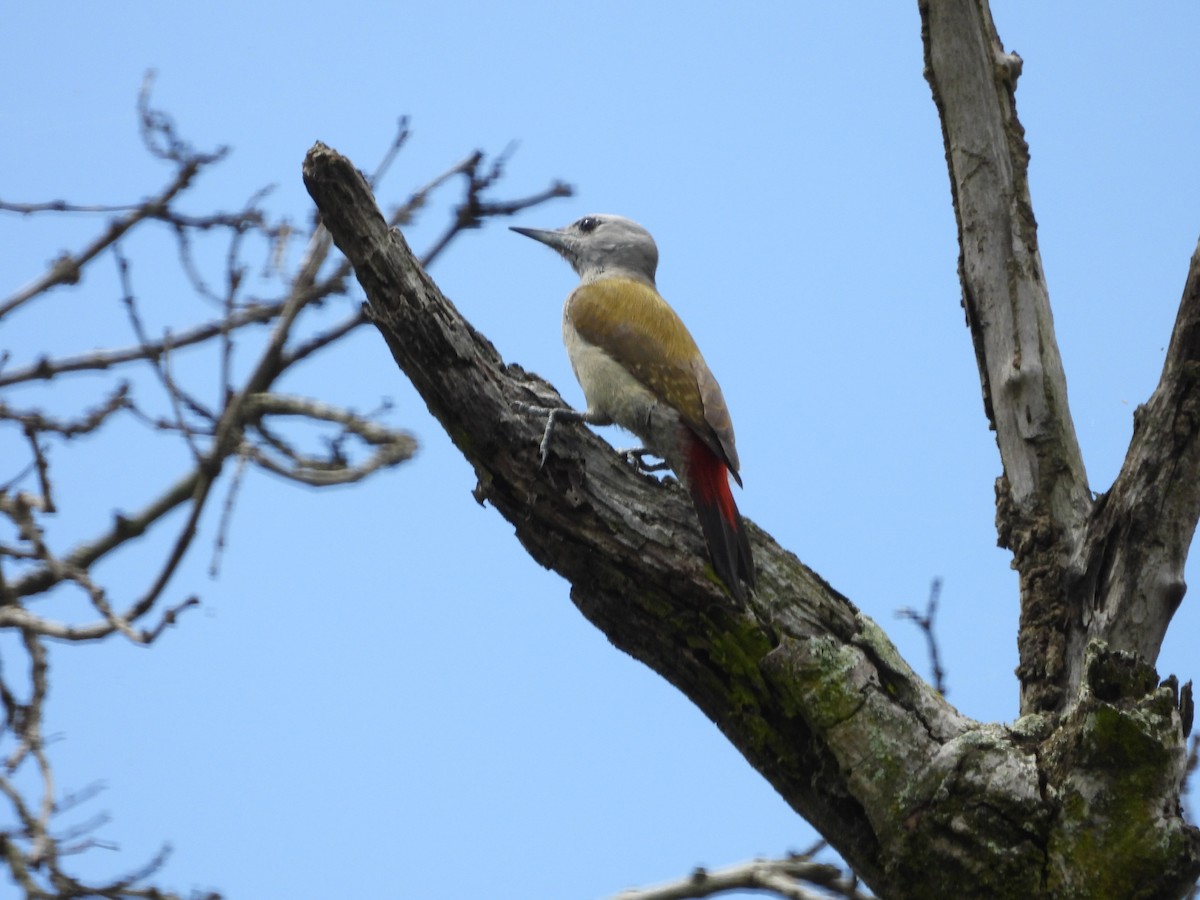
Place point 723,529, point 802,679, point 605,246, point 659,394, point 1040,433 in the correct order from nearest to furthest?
point 802,679 → point 723,529 → point 1040,433 → point 659,394 → point 605,246

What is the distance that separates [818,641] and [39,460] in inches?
124

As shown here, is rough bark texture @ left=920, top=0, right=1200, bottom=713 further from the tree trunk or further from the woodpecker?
the woodpecker

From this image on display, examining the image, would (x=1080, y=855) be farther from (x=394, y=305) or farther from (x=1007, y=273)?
(x=394, y=305)

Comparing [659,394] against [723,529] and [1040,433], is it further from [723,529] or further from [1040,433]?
[1040,433]

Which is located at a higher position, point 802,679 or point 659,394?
point 659,394

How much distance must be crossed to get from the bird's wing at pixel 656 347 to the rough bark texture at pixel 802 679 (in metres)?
0.59

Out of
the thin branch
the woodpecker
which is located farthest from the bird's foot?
the thin branch

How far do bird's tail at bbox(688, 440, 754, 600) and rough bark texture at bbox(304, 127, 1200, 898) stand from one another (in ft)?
0.18

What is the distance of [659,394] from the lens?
Result: 15.0ft

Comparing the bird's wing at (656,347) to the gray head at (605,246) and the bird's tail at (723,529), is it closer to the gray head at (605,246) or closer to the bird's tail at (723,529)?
the bird's tail at (723,529)

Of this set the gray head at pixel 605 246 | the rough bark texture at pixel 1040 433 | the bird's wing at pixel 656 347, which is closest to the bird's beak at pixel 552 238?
the gray head at pixel 605 246

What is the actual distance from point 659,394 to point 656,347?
32 centimetres

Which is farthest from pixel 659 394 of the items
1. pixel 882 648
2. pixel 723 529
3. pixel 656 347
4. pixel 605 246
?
pixel 605 246

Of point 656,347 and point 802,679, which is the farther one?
point 656,347
